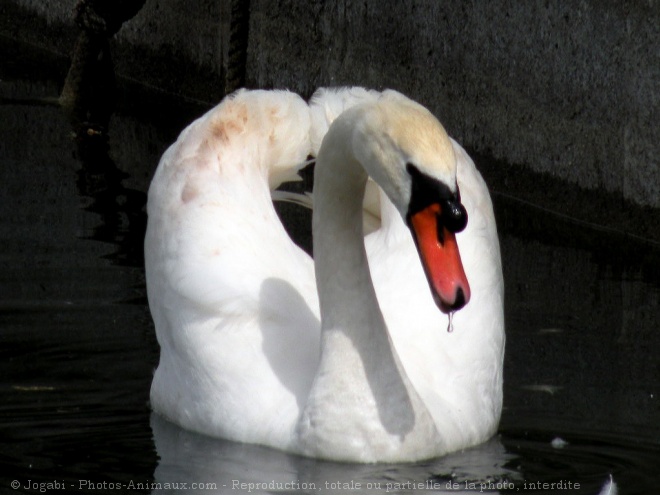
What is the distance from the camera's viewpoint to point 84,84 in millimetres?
11047

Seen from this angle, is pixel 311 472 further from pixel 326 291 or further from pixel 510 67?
pixel 510 67

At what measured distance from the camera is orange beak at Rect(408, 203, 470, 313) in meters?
4.19

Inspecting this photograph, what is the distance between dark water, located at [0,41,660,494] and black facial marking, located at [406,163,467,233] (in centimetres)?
98

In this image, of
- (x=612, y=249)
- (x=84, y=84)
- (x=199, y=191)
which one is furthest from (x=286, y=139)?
(x=84, y=84)

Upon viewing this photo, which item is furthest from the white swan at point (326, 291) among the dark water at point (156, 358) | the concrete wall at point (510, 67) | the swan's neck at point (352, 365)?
the concrete wall at point (510, 67)

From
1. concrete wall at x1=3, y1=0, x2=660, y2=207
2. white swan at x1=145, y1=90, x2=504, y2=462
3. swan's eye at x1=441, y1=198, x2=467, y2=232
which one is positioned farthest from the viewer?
concrete wall at x1=3, y1=0, x2=660, y2=207

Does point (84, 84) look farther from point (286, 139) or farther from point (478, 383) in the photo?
point (478, 383)

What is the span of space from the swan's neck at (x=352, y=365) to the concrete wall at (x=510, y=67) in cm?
346

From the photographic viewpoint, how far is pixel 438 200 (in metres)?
4.19

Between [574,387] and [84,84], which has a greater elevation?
[84,84]

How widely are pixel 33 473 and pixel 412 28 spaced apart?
17.2 ft

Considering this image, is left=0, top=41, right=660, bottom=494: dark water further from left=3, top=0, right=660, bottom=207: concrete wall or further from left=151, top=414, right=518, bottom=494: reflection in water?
left=3, top=0, right=660, bottom=207: concrete wall

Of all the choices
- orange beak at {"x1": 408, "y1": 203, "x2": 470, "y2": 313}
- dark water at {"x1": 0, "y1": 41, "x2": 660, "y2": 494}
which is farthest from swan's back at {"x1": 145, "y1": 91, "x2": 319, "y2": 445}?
orange beak at {"x1": 408, "y1": 203, "x2": 470, "y2": 313}

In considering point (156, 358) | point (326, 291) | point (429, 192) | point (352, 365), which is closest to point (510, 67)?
point (156, 358)
